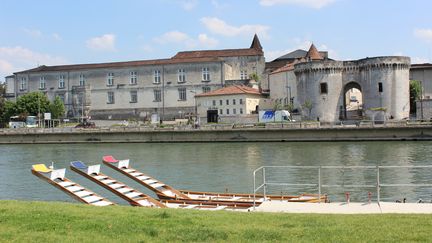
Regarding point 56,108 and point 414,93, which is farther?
point 56,108

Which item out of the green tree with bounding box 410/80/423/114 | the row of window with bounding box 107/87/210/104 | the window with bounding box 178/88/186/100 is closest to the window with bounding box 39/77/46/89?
the row of window with bounding box 107/87/210/104

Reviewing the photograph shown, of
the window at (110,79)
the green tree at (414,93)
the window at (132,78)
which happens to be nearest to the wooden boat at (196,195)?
the green tree at (414,93)

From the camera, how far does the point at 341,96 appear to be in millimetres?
76562

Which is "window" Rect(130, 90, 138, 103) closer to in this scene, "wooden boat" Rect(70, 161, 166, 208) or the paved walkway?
"wooden boat" Rect(70, 161, 166, 208)

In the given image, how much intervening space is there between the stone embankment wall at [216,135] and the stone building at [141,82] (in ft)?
75.9

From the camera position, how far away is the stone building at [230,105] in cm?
8050

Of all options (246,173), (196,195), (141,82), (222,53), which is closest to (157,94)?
(141,82)

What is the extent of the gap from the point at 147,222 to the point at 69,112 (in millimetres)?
92432

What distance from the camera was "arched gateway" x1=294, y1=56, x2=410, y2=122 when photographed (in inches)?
2899

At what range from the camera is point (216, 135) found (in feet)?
217

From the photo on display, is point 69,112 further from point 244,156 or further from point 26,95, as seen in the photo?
point 244,156

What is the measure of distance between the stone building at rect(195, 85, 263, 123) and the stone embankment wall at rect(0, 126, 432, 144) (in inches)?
550

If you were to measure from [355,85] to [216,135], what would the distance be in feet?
82.0

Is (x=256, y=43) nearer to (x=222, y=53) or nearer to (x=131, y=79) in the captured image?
(x=222, y=53)
